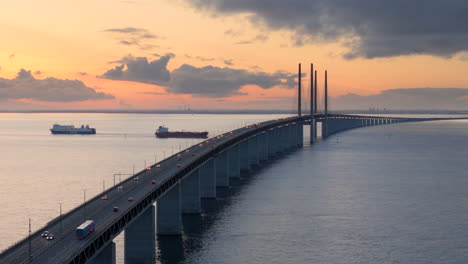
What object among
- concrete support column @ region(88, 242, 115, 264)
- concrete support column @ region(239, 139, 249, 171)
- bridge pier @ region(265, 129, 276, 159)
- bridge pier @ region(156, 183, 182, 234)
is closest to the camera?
concrete support column @ region(88, 242, 115, 264)

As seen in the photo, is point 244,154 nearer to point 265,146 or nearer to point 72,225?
point 265,146

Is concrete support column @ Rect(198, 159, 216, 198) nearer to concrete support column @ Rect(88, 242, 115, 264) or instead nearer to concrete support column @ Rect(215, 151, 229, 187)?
concrete support column @ Rect(215, 151, 229, 187)

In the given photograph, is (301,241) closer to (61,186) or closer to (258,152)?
(61,186)

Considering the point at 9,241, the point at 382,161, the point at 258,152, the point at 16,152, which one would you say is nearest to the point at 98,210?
the point at 9,241

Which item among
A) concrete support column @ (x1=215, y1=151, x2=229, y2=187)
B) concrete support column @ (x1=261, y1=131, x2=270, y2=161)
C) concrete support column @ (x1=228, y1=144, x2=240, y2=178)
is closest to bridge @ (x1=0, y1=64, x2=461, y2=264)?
concrete support column @ (x1=215, y1=151, x2=229, y2=187)

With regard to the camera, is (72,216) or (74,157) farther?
(74,157)

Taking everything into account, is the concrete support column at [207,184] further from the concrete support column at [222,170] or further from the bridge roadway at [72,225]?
the bridge roadway at [72,225]
